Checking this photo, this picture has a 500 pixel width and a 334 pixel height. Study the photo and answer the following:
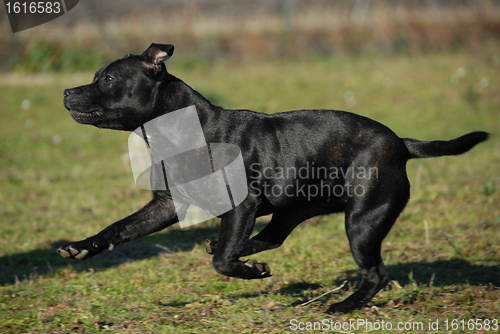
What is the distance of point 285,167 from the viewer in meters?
3.98

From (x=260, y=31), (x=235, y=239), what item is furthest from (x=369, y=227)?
(x=260, y=31)


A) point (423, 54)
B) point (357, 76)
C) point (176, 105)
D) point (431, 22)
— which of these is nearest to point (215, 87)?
point (357, 76)

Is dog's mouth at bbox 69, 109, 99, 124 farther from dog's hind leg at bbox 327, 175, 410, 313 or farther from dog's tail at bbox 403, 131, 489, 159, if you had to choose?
dog's tail at bbox 403, 131, 489, 159

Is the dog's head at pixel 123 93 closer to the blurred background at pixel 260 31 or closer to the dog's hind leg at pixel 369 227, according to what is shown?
the dog's hind leg at pixel 369 227

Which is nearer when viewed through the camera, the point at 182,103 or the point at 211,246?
the point at 182,103

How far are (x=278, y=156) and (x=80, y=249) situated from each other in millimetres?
1582

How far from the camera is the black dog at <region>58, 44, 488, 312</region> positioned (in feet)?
12.8

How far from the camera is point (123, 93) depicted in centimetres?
393

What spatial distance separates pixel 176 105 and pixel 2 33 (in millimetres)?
13685

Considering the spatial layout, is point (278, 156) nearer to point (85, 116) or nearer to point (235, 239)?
point (235, 239)

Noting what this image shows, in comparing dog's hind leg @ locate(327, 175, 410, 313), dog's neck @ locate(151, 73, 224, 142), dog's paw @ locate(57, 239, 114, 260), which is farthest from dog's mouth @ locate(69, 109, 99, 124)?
dog's hind leg @ locate(327, 175, 410, 313)

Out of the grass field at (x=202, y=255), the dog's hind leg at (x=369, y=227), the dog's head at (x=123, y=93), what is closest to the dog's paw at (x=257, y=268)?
the grass field at (x=202, y=255)

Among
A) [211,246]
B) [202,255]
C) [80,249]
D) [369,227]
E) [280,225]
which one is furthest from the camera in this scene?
[202,255]

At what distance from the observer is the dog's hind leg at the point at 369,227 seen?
154 inches
